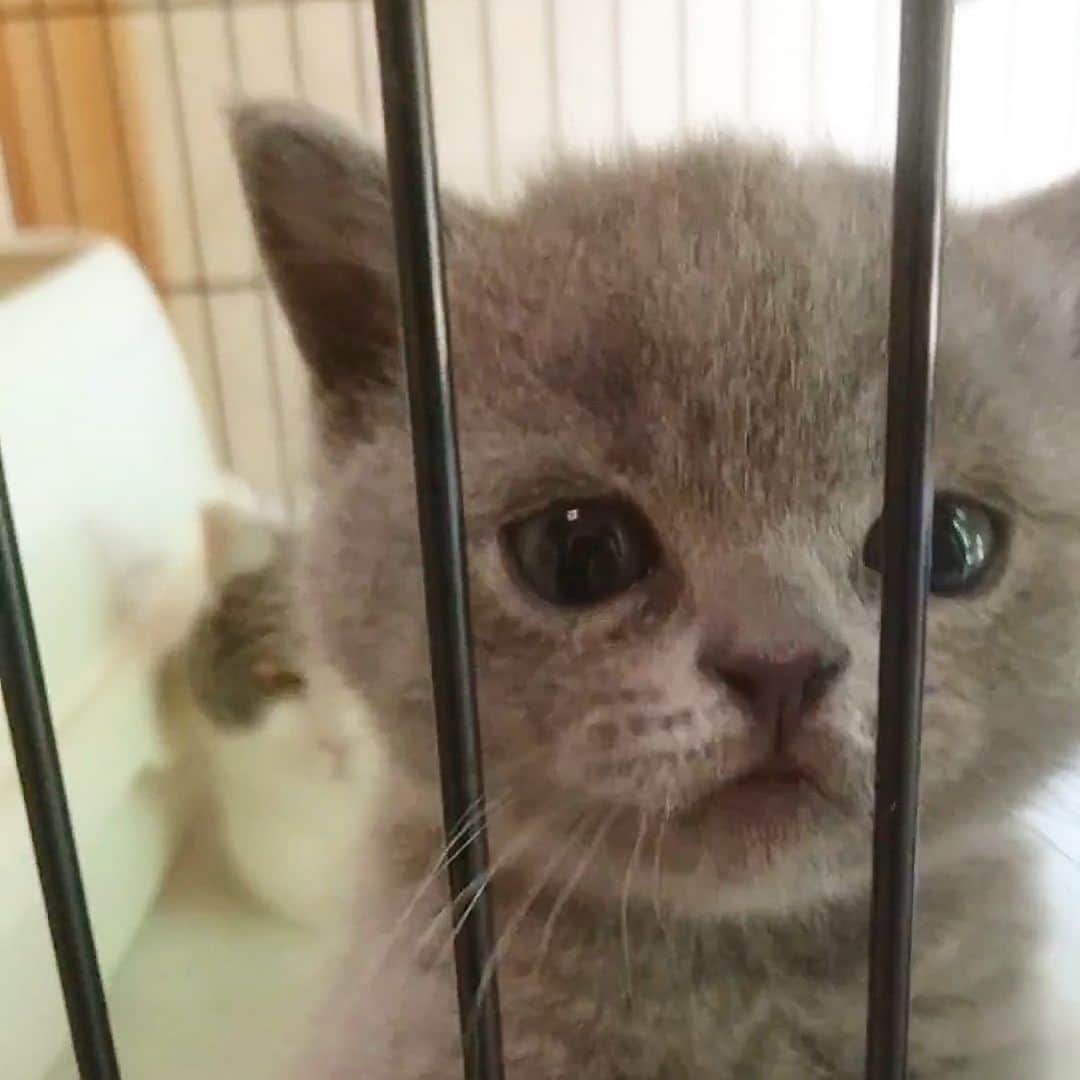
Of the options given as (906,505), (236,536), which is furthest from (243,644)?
(906,505)

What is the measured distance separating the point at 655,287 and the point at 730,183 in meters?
A: 0.09

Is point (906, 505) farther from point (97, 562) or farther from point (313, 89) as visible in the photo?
point (313, 89)

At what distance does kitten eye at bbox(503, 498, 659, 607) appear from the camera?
0.56m

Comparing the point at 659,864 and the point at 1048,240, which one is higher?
the point at 1048,240

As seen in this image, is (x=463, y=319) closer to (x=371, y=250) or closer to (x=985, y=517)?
(x=371, y=250)

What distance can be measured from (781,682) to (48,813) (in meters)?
0.23

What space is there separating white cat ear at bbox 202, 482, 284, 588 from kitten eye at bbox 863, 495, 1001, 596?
0.48 metres

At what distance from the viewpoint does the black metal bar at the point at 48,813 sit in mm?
450

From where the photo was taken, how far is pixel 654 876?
571 millimetres

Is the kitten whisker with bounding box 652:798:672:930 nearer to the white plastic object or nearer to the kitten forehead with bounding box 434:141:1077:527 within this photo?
the kitten forehead with bounding box 434:141:1077:527

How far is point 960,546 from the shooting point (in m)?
0.57

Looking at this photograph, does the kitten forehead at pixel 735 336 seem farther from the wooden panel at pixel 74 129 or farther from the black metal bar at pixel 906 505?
the wooden panel at pixel 74 129

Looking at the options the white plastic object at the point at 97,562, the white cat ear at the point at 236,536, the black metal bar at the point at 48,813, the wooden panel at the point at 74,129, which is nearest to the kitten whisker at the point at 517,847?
the black metal bar at the point at 48,813

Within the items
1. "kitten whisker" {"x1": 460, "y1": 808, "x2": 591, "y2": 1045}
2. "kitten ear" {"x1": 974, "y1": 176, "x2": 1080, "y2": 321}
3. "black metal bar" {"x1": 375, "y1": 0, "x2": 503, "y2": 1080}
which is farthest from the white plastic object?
"kitten ear" {"x1": 974, "y1": 176, "x2": 1080, "y2": 321}
